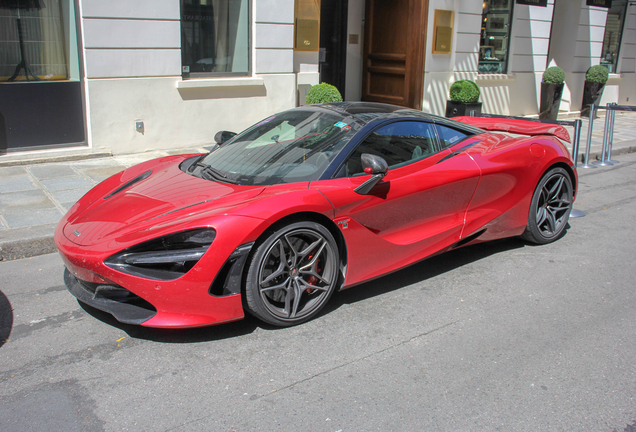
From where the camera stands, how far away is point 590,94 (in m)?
15.3

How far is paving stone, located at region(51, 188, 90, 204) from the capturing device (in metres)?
6.13

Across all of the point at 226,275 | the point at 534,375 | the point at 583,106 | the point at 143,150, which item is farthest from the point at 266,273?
the point at 583,106

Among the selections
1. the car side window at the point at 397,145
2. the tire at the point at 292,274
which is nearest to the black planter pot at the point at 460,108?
the car side window at the point at 397,145

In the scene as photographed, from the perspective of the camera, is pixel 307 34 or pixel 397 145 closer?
pixel 397 145

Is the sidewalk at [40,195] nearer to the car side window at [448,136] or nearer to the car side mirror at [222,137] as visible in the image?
the car side mirror at [222,137]

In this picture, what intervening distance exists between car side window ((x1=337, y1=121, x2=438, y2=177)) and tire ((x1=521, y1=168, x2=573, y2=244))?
128 centimetres

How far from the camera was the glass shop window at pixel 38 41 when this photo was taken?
7.78 meters

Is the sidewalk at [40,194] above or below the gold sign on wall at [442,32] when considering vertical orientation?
below

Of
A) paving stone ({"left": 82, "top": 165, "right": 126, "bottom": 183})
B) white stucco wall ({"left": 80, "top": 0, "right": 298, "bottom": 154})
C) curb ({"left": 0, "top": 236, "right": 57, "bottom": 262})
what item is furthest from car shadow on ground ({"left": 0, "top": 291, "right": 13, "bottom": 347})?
white stucco wall ({"left": 80, "top": 0, "right": 298, "bottom": 154})

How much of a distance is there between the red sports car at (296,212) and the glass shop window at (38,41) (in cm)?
458

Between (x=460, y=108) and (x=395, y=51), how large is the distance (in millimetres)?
1918

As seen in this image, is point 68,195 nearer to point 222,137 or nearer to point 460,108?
point 222,137

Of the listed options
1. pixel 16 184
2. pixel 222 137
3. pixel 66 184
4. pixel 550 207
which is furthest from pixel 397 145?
pixel 16 184

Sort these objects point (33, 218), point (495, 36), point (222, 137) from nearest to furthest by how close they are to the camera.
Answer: point (222, 137)
point (33, 218)
point (495, 36)
